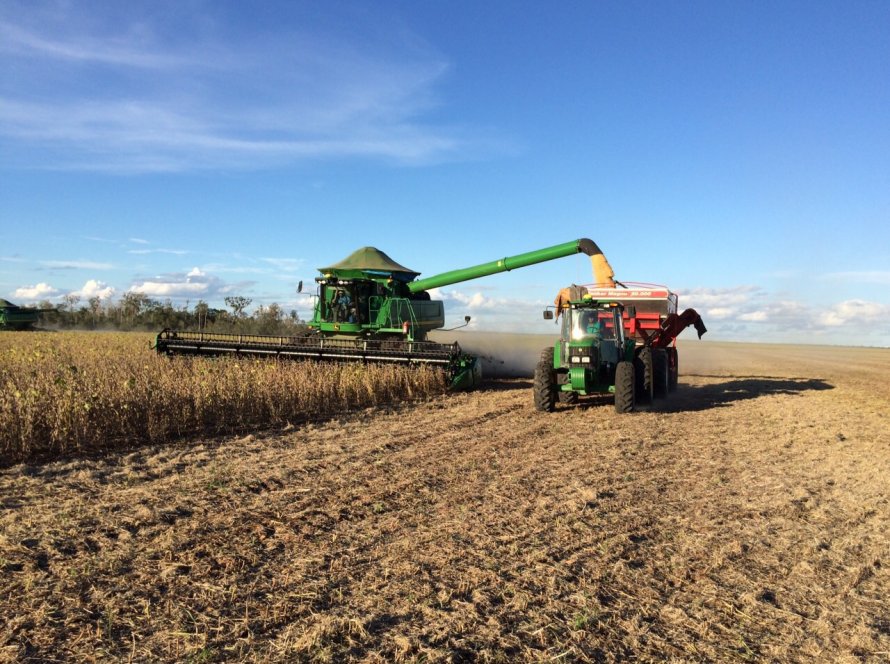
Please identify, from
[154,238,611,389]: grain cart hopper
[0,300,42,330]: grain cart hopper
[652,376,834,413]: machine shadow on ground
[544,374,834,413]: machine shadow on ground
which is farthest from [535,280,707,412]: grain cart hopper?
[0,300,42,330]: grain cart hopper

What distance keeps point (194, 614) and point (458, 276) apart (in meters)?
13.5

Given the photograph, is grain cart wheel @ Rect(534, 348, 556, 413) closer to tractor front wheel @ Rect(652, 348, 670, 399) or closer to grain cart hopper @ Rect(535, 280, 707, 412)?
grain cart hopper @ Rect(535, 280, 707, 412)

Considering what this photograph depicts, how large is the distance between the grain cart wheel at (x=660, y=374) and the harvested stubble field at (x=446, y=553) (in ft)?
17.5

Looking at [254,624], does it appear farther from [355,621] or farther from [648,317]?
[648,317]

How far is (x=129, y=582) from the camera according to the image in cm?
390

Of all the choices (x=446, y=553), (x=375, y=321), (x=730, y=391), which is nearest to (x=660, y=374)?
(x=730, y=391)

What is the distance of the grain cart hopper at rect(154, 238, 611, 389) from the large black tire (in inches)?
136

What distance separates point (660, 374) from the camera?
1391cm

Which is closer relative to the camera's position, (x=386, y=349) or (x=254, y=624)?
(x=254, y=624)

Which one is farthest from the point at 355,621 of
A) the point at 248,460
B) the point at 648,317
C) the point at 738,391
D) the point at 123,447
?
the point at 738,391

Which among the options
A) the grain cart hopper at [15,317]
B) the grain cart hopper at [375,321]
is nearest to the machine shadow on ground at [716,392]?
the grain cart hopper at [375,321]

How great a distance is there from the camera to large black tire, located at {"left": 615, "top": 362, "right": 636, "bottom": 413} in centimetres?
1099

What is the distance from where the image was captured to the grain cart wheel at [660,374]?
547 inches

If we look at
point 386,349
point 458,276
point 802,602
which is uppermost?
point 458,276
